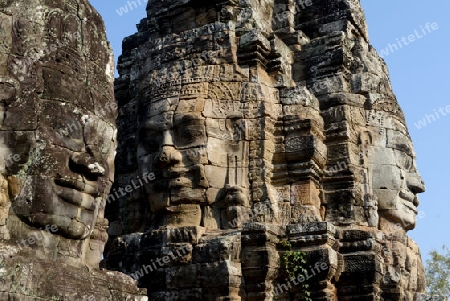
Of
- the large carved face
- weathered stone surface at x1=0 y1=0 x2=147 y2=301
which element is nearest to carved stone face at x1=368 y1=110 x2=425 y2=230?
weathered stone surface at x1=0 y1=0 x2=147 y2=301

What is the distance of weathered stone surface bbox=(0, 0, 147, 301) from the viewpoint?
5.28 m

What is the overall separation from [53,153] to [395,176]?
8677mm

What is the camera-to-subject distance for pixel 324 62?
13281 mm

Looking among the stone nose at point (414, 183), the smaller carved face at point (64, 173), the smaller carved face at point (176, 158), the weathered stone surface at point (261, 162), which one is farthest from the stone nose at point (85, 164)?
the stone nose at point (414, 183)

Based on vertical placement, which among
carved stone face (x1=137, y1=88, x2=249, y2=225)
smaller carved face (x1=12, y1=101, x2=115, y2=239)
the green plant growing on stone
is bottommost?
smaller carved face (x1=12, y1=101, x2=115, y2=239)

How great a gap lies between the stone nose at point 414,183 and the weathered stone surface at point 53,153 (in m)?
8.31

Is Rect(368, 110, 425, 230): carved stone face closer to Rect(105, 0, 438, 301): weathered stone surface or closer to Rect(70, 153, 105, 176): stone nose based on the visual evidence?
Rect(105, 0, 438, 301): weathered stone surface

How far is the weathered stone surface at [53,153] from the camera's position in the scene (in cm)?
528

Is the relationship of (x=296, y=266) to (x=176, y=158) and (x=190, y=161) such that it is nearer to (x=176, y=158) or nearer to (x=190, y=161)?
(x=190, y=161)

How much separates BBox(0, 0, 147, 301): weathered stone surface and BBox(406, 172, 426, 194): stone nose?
831cm

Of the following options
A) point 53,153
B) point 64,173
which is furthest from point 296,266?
A: point 53,153

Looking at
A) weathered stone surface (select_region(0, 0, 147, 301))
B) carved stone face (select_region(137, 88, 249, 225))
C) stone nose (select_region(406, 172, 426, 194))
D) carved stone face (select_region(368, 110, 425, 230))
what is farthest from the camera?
stone nose (select_region(406, 172, 426, 194))

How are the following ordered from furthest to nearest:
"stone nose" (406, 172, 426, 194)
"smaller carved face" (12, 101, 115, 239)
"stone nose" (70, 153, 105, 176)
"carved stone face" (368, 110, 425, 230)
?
"stone nose" (406, 172, 426, 194)
"carved stone face" (368, 110, 425, 230)
"stone nose" (70, 153, 105, 176)
"smaller carved face" (12, 101, 115, 239)

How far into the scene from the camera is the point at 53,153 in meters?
5.52
